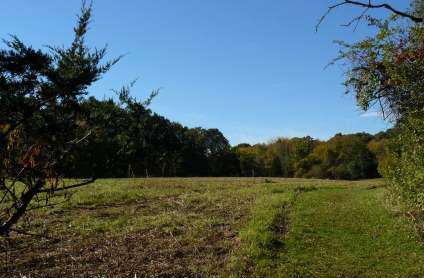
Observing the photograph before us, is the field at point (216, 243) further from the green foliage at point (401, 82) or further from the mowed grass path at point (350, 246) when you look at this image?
the green foliage at point (401, 82)

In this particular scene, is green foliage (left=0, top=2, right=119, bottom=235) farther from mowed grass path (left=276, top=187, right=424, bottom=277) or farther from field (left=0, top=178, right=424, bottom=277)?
mowed grass path (left=276, top=187, right=424, bottom=277)

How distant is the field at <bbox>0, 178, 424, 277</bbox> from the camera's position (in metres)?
11.3

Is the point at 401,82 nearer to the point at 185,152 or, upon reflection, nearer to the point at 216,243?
the point at 216,243

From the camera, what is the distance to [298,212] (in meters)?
20.5

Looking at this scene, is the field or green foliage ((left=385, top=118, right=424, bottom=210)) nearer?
green foliage ((left=385, top=118, right=424, bottom=210))

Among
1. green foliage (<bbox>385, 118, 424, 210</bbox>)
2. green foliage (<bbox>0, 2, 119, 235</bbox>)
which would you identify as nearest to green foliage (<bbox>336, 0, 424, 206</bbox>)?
green foliage (<bbox>385, 118, 424, 210</bbox>)

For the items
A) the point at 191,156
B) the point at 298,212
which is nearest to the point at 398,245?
the point at 298,212

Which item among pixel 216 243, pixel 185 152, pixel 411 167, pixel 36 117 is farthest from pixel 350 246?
pixel 36 117

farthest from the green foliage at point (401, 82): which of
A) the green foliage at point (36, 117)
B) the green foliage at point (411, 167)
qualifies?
the green foliage at point (36, 117)

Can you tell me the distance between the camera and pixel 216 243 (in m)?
13.9

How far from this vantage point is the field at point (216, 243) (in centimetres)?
1134

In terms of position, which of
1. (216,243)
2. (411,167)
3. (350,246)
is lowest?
(350,246)

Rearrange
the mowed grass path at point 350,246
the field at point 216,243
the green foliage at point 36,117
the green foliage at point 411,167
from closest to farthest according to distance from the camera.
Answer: the green foliage at point 36,117 → the green foliage at point 411,167 → the field at point 216,243 → the mowed grass path at point 350,246

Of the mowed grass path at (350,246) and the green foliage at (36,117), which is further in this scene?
the mowed grass path at (350,246)
